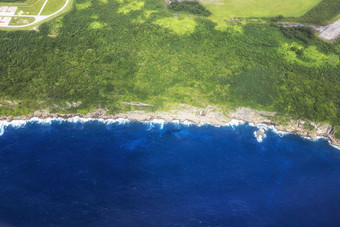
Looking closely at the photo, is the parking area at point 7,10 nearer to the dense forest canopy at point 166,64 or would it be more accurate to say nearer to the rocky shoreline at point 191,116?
the dense forest canopy at point 166,64

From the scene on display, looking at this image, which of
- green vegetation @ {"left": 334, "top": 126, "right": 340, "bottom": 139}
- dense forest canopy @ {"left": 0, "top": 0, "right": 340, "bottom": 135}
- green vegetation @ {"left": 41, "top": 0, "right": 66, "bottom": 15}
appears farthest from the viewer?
green vegetation @ {"left": 41, "top": 0, "right": 66, "bottom": 15}

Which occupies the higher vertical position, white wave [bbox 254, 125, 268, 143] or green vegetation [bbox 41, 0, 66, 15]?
green vegetation [bbox 41, 0, 66, 15]

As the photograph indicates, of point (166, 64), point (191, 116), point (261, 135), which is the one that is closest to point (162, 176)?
point (191, 116)

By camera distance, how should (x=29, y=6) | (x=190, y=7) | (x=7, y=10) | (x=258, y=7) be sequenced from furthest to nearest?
(x=258, y=7) < (x=29, y=6) < (x=190, y=7) < (x=7, y=10)

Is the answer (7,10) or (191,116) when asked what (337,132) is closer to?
(191,116)

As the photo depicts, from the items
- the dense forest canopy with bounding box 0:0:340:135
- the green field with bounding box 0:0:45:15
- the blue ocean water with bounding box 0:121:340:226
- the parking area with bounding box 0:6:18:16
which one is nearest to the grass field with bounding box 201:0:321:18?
the dense forest canopy with bounding box 0:0:340:135

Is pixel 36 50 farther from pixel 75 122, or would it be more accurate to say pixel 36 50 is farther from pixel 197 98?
pixel 197 98

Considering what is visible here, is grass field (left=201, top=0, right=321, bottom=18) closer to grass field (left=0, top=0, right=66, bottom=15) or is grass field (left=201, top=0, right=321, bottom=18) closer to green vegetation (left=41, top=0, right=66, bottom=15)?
green vegetation (left=41, top=0, right=66, bottom=15)
